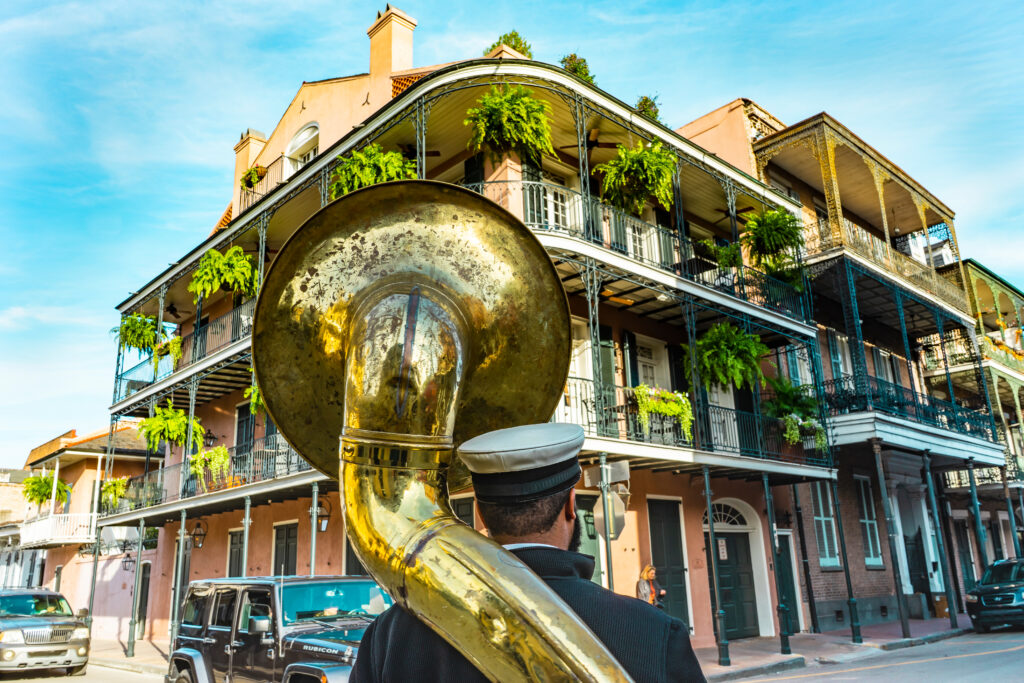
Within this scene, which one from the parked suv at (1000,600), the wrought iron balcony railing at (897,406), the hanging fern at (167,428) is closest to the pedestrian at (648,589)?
the wrought iron balcony railing at (897,406)

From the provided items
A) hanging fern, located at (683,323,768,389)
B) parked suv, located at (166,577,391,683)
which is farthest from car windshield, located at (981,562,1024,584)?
parked suv, located at (166,577,391,683)

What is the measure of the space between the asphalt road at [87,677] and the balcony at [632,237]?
9.79m

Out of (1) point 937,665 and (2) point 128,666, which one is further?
(2) point 128,666

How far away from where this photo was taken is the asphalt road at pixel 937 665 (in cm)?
972

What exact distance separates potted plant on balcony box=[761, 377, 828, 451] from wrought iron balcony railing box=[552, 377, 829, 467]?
0.85ft

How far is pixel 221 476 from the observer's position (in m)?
17.2

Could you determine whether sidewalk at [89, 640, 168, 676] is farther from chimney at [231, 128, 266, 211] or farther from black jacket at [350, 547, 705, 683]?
black jacket at [350, 547, 705, 683]

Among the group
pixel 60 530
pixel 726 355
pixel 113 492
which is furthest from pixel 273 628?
pixel 60 530

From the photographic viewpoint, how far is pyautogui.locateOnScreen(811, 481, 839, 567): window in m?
17.2

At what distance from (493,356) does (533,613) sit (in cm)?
95

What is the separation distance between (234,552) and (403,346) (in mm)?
19061

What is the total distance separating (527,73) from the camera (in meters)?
12.6

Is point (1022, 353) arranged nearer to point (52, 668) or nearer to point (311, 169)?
point (311, 169)

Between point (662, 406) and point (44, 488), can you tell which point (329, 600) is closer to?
point (662, 406)
